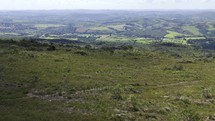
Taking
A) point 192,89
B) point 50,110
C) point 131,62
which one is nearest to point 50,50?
point 131,62

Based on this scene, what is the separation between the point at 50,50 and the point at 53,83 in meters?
47.7

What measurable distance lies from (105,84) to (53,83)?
826 centimetres

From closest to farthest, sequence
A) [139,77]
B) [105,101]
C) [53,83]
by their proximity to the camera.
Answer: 1. [105,101]
2. [53,83]
3. [139,77]

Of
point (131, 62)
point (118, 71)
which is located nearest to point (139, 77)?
point (118, 71)

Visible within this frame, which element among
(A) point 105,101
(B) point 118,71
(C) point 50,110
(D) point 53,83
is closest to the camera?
(C) point 50,110

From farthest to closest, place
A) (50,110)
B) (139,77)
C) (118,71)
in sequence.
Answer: (118,71)
(139,77)
(50,110)

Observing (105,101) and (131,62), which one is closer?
(105,101)

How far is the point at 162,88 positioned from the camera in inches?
2114

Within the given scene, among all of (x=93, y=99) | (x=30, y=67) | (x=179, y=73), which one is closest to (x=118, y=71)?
A: (x=179, y=73)

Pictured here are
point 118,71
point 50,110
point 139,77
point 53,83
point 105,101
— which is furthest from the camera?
point 118,71

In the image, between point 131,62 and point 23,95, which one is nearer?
point 23,95

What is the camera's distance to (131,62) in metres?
86.5

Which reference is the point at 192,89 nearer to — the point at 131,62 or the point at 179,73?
the point at 179,73

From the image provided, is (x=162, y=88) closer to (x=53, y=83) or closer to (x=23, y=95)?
(x=53, y=83)
